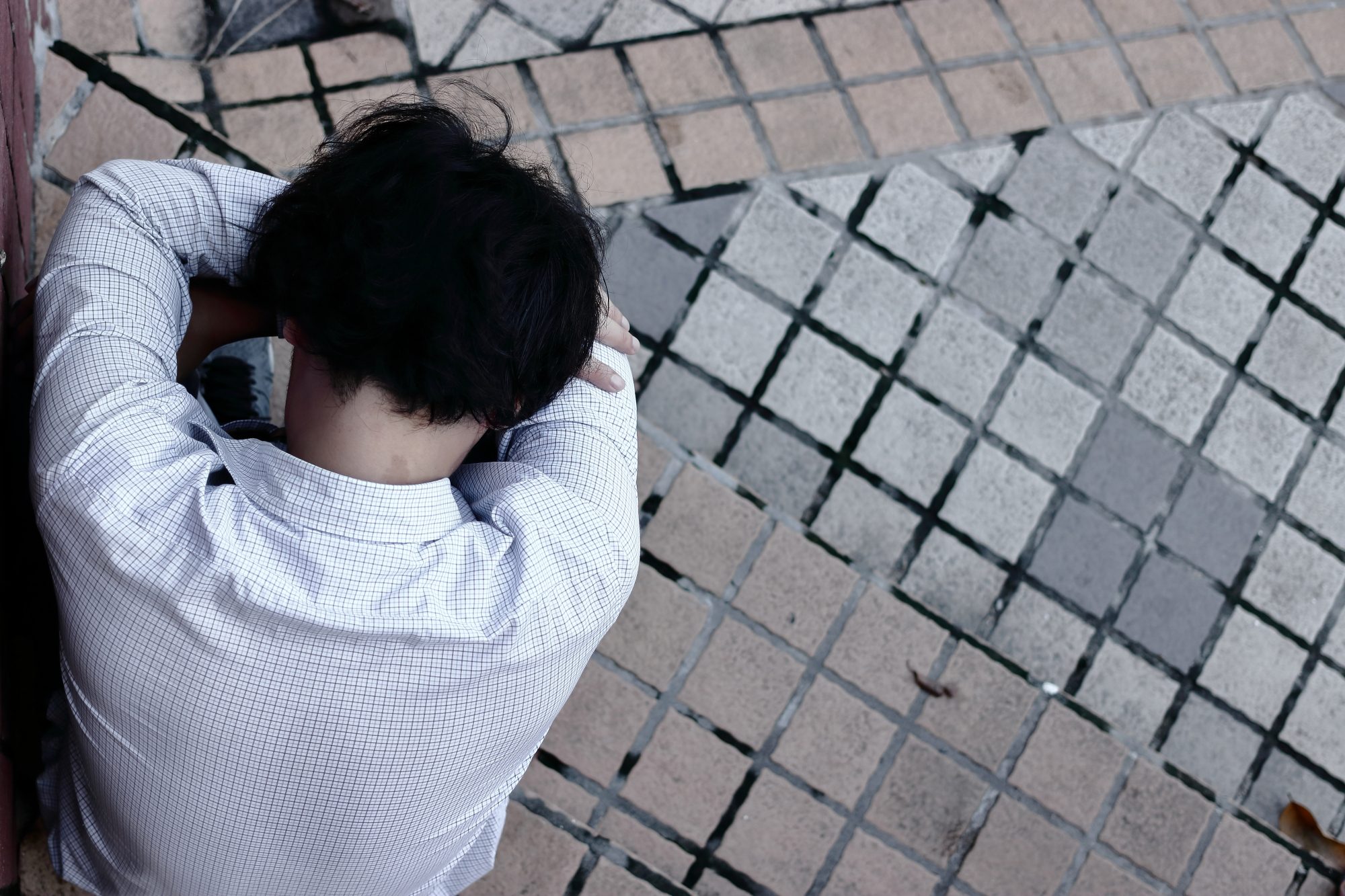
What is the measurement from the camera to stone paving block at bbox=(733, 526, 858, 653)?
229cm

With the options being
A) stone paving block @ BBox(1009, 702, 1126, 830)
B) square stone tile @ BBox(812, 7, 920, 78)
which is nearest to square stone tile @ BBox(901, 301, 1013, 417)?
square stone tile @ BBox(812, 7, 920, 78)

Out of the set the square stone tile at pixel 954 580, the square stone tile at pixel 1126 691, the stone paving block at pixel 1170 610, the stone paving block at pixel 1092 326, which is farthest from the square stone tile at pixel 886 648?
the stone paving block at pixel 1092 326

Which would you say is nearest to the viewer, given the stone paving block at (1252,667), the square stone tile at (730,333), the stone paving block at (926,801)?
the stone paving block at (926,801)

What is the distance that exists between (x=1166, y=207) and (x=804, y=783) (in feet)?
5.94

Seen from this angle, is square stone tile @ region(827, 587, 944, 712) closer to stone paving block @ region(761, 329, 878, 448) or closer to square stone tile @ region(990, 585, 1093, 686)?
square stone tile @ region(990, 585, 1093, 686)

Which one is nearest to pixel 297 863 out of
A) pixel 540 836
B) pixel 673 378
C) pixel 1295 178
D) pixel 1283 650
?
pixel 540 836

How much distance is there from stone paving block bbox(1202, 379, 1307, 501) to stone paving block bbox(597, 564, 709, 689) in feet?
4.79

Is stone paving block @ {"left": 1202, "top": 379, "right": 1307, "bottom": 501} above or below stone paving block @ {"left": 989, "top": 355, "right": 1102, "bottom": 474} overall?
above

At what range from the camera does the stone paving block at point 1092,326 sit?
2590 mm

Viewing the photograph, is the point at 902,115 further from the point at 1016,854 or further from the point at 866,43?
the point at 1016,854

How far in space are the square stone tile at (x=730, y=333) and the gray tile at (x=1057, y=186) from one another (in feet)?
2.48

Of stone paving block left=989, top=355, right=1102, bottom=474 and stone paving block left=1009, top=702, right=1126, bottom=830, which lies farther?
stone paving block left=989, top=355, right=1102, bottom=474

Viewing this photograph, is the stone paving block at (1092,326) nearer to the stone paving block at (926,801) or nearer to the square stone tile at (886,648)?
the square stone tile at (886,648)

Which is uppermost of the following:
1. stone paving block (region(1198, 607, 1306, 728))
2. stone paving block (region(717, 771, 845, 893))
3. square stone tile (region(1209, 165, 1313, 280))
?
square stone tile (region(1209, 165, 1313, 280))
